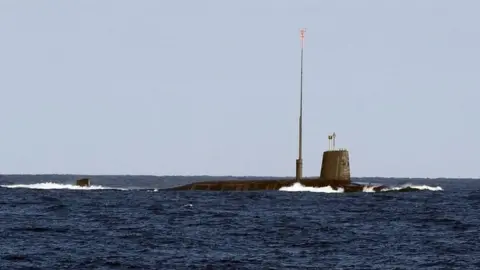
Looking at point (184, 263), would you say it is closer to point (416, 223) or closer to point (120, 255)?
point (120, 255)

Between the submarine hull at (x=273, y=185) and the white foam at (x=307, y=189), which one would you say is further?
the white foam at (x=307, y=189)

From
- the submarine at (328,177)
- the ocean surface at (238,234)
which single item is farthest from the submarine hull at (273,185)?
the ocean surface at (238,234)

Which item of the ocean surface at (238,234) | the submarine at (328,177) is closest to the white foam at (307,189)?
the submarine at (328,177)

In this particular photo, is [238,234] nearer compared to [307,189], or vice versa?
[238,234]

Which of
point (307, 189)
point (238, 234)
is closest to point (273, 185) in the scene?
point (307, 189)

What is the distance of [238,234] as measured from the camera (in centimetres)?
5319

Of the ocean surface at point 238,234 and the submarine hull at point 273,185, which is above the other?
the submarine hull at point 273,185

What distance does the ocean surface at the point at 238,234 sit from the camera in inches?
1660

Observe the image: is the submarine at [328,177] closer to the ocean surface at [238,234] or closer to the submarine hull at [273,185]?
the submarine hull at [273,185]

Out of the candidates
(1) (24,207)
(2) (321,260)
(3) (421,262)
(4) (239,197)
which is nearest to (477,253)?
(3) (421,262)

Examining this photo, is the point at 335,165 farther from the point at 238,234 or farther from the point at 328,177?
the point at 238,234

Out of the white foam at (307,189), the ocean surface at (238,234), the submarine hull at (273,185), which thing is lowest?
the ocean surface at (238,234)

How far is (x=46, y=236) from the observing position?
51312mm

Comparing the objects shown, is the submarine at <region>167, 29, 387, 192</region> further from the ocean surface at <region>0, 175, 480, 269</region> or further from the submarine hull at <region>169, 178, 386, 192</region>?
the ocean surface at <region>0, 175, 480, 269</region>
